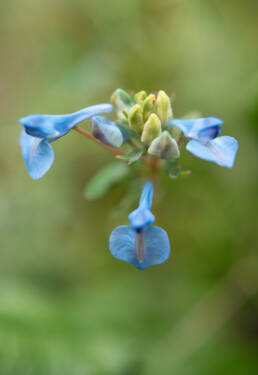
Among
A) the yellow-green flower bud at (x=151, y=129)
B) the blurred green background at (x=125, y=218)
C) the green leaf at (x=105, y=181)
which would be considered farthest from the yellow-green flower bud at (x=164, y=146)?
the blurred green background at (x=125, y=218)

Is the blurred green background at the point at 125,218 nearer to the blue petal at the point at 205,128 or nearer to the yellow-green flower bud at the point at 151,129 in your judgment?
the yellow-green flower bud at the point at 151,129

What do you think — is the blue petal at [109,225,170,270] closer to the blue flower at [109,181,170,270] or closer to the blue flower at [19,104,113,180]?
the blue flower at [109,181,170,270]

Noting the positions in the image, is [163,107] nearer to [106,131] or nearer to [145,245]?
[106,131]

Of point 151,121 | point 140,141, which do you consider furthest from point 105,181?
point 151,121

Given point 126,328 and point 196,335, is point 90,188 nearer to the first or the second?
point 126,328

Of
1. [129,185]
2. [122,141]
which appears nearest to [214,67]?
[129,185]

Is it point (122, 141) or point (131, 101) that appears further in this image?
point (131, 101)
